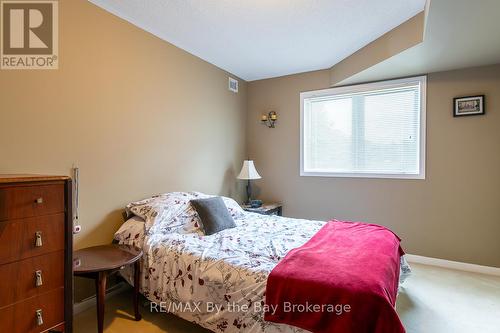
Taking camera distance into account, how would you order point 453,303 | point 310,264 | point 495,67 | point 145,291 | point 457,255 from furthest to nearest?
point 457,255 < point 495,67 < point 453,303 < point 145,291 < point 310,264

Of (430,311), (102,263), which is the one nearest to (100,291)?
(102,263)

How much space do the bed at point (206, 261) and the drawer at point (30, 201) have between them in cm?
88

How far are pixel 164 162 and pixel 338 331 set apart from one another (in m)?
2.31

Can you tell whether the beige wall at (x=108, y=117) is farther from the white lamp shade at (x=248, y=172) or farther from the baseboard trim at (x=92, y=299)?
the white lamp shade at (x=248, y=172)

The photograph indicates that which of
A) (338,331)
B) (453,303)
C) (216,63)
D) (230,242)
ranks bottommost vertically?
(453,303)

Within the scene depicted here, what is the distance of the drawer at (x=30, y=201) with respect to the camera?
4.14 feet

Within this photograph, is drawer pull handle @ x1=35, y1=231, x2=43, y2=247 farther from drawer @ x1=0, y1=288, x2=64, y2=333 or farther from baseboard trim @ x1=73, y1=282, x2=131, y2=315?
baseboard trim @ x1=73, y1=282, x2=131, y2=315

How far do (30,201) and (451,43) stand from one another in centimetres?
338

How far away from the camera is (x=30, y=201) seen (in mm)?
1346

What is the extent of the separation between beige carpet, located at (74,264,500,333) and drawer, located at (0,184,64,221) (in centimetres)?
115

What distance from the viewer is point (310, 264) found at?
5.29ft

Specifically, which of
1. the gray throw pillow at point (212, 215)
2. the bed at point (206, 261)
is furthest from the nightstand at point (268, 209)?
the gray throw pillow at point (212, 215)

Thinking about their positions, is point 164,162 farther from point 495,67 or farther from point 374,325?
point 495,67

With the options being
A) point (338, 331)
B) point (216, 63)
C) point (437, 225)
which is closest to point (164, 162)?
point (216, 63)
